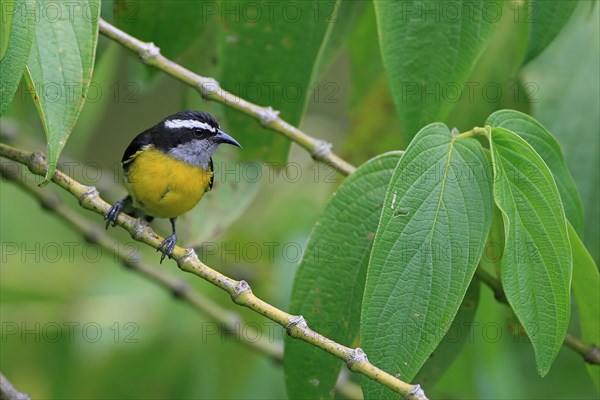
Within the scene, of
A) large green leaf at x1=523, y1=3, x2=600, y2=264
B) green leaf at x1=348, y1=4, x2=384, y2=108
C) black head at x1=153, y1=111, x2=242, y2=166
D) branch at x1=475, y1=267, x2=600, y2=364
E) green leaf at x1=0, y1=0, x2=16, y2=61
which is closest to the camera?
green leaf at x1=0, y1=0, x2=16, y2=61

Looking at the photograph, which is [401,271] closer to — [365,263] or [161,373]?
[365,263]

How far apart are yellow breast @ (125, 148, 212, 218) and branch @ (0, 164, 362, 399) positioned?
310mm

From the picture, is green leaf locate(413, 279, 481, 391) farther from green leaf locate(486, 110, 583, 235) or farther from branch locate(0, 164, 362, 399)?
branch locate(0, 164, 362, 399)

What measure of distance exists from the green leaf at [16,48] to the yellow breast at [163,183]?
6.23 ft

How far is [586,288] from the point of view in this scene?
2727 mm

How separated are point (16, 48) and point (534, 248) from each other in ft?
Answer: 5.09

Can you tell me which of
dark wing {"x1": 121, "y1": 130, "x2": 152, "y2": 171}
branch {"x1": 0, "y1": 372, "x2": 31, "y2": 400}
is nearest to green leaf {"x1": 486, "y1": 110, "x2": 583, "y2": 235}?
branch {"x1": 0, "y1": 372, "x2": 31, "y2": 400}

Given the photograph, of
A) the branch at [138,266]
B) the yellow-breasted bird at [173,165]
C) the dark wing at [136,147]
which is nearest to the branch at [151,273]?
the branch at [138,266]

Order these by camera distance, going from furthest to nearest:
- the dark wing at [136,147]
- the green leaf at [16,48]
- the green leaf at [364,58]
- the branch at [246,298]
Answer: the dark wing at [136,147] < the green leaf at [364,58] < the branch at [246,298] < the green leaf at [16,48]

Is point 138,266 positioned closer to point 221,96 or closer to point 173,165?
point 173,165

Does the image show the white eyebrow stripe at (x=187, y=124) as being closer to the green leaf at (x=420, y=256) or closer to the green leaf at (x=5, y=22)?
the green leaf at (x=420, y=256)

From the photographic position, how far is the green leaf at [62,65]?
2.12 m

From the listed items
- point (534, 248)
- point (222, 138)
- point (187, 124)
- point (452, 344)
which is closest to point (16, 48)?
point (534, 248)

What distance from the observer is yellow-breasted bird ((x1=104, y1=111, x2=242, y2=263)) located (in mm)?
4012
